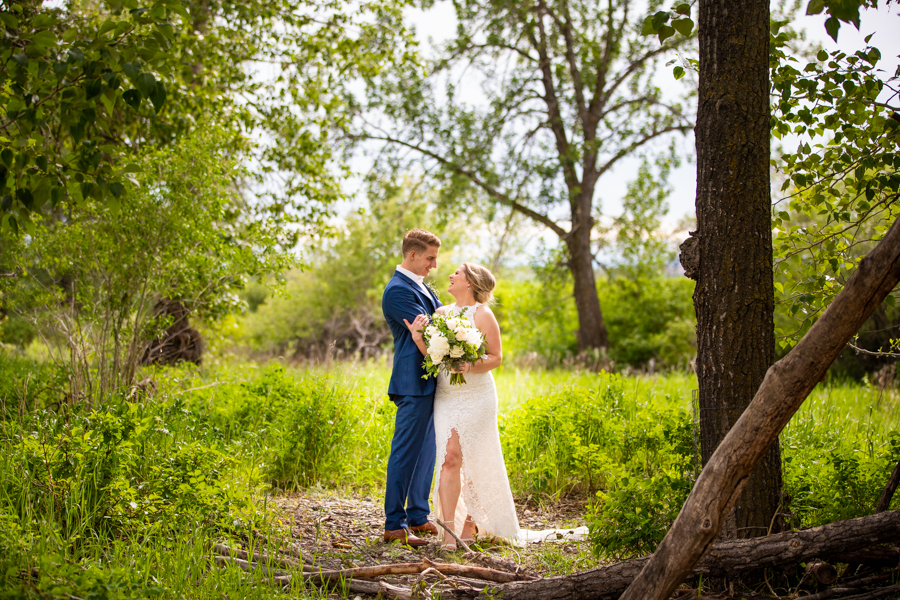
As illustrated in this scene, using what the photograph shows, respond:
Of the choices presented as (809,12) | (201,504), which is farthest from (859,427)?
(201,504)

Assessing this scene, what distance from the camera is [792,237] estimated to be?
4.51 meters

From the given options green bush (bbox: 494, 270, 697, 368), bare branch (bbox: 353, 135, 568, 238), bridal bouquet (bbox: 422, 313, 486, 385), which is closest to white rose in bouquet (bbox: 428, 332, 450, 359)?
bridal bouquet (bbox: 422, 313, 486, 385)

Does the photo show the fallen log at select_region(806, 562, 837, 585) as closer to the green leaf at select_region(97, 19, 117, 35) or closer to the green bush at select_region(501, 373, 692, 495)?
the green bush at select_region(501, 373, 692, 495)

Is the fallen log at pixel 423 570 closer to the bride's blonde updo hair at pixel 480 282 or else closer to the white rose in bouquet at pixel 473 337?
the white rose in bouquet at pixel 473 337

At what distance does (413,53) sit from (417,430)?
7.15 meters

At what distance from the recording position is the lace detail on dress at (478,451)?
4.86m

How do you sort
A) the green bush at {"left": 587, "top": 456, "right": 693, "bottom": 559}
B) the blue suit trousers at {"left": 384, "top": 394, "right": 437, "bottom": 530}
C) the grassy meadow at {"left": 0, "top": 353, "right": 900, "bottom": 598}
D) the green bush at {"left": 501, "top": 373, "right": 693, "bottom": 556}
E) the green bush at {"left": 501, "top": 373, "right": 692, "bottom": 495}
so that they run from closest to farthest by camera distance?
the grassy meadow at {"left": 0, "top": 353, "right": 900, "bottom": 598}
the green bush at {"left": 587, "top": 456, "right": 693, "bottom": 559}
the blue suit trousers at {"left": 384, "top": 394, "right": 437, "bottom": 530}
the green bush at {"left": 501, "top": 373, "right": 693, "bottom": 556}
the green bush at {"left": 501, "top": 373, "right": 692, "bottom": 495}

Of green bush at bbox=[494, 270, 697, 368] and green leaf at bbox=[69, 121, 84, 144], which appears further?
green bush at bbox=[494, 270, 697, 368]

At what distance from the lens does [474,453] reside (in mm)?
4863

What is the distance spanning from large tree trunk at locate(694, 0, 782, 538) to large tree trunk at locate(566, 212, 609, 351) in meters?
Answer: 12.4

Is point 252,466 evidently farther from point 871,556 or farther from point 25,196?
point 871,556

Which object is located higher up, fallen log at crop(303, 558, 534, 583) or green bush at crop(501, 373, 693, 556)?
green bush at crop(501, 373, 693, 556)

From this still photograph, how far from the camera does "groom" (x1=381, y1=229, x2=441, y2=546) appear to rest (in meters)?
4.84

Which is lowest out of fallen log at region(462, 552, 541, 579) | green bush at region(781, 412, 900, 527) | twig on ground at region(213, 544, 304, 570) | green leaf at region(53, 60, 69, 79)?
fallen log at region(462, 552, 541, 579)
